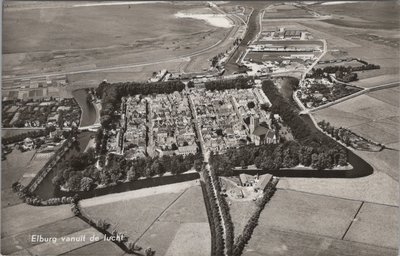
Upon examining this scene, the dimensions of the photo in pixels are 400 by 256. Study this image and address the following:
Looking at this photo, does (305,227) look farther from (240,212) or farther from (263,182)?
(263,182)

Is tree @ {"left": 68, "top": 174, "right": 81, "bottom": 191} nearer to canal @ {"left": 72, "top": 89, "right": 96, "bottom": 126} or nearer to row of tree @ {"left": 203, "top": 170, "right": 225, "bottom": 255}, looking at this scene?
row of tree @ {"left": 203, "top": 170, "right": 225, "bottom": 255}

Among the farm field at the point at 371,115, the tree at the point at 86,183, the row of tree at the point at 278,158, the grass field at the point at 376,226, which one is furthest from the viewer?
the farm field at the point at 371,115

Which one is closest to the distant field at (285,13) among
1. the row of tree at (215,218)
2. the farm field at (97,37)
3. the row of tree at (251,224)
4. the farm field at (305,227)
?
the farm field at (97,37)

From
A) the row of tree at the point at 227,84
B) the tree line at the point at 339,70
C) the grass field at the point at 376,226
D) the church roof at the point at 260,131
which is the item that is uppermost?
the tree line at the point at 339,70

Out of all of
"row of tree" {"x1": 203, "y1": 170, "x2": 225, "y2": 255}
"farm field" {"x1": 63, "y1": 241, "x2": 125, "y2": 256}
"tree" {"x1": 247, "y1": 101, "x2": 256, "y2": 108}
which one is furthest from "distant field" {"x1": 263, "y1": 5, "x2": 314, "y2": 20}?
"farm field" {"x1": 63, "y1": 241, "x2": 125, "y2": 256}

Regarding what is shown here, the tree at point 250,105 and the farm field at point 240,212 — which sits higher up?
the tree at point 250,105

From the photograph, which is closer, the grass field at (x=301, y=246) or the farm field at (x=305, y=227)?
the grass field at (x=301, y=246)

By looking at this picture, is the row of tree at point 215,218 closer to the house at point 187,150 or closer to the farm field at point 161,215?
the farm field at point 161,215
